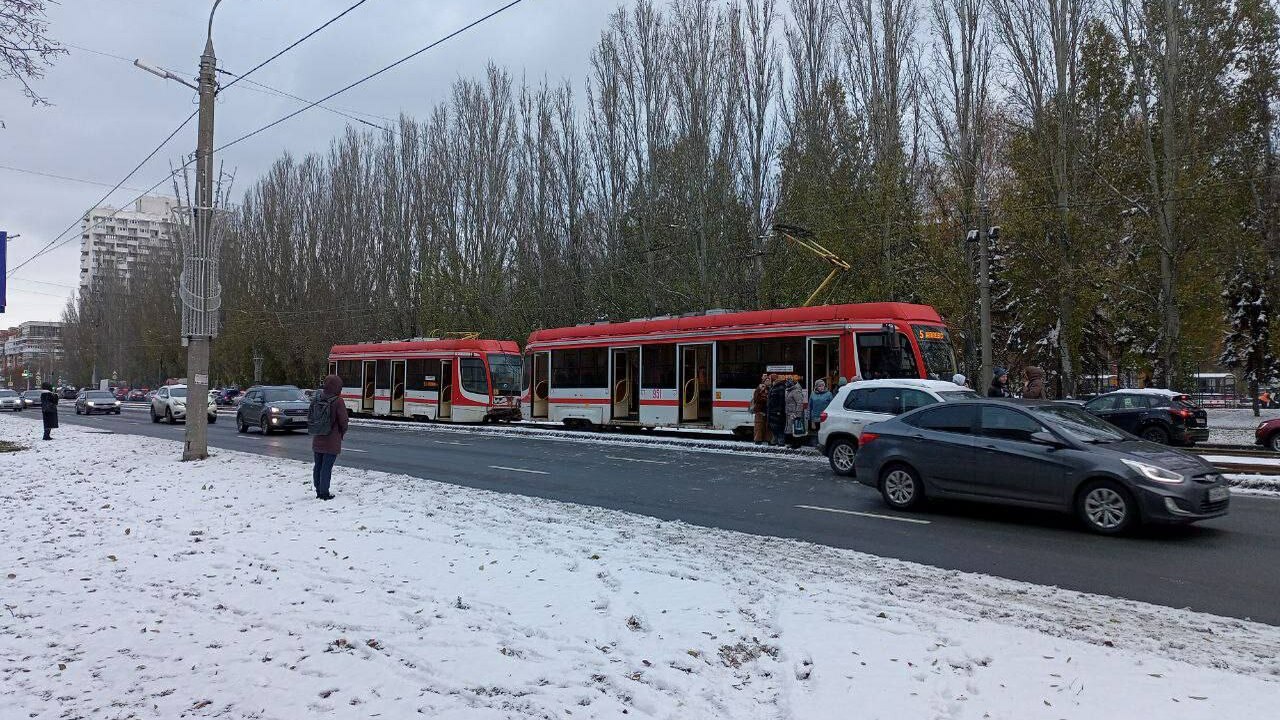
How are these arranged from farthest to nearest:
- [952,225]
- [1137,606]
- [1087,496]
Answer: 1. [952,225]
2. [1087,496]
3. [1137,606]

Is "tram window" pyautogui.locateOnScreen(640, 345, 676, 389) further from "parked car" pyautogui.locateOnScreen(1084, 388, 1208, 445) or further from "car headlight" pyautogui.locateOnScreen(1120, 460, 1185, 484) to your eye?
"car headlight" pyautogui.locateOnScreen(1120, 460, 1185, 484)

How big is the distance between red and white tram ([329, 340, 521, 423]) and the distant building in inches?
3973

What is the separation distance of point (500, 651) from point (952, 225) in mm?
30018

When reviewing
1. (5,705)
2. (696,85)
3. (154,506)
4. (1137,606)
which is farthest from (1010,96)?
(5,705)

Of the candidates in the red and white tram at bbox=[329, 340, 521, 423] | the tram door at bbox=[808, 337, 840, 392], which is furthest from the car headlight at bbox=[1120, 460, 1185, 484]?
the red and white tram at bbox=[329, 340, 521, 423]

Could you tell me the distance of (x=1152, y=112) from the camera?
28406 millimetres

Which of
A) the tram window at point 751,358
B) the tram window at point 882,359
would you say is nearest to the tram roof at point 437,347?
the tram window at point 751,358

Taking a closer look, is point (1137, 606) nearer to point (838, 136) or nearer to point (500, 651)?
point (500, 651)

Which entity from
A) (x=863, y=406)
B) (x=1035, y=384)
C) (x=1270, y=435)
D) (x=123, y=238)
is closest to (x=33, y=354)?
(x=123, y=238)

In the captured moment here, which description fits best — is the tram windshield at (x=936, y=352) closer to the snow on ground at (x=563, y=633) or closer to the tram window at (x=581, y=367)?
the tram window at (x=581, y=367)

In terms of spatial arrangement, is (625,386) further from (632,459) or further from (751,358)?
(632,459)

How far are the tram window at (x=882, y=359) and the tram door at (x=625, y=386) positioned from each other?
8118 mm

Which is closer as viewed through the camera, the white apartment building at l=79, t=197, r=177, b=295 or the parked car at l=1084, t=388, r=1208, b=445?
the parked car at l=1084, t=388, r=1208, b=445

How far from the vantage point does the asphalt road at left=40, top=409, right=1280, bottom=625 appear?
7102 mm
